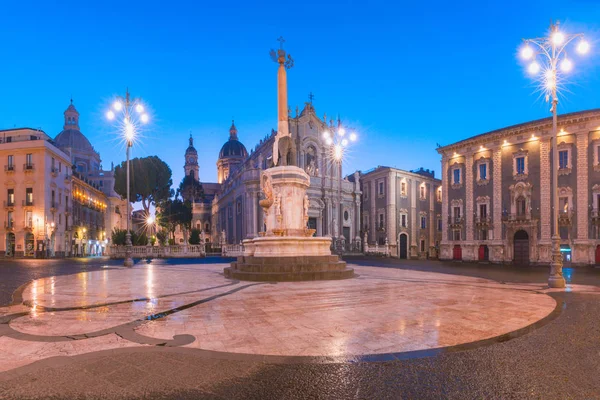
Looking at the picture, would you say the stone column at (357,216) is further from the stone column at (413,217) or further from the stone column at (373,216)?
the stone column at (413,217)

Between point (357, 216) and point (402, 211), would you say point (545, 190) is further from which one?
point (357, 216)

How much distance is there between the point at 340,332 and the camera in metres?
6.04

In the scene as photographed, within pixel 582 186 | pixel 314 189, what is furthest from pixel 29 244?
pixel 582 186

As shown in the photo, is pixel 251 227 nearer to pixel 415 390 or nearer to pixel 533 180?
pixel 533 180

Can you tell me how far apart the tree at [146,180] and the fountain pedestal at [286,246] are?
124 ft

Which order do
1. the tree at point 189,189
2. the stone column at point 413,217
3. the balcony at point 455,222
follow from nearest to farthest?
the balcony at point 455,222 → the stone column at point 413,217 → the tree at point 189,189

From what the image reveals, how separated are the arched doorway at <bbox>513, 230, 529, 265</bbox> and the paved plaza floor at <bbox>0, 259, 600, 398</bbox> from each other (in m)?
30.8

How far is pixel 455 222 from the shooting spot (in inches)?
1661

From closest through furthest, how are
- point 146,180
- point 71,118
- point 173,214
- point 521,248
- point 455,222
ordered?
1. point 521,248
2. point 455,222
3. point 146,180
4. point 173,214
5. point 71,118

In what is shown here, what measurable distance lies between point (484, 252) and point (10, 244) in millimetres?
53072

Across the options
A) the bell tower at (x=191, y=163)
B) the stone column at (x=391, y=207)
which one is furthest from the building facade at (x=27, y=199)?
the bell tower at (x=191, y=163)

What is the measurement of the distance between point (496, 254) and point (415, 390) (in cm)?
3885

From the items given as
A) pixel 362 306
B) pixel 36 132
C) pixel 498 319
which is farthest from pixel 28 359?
pixel 36 132

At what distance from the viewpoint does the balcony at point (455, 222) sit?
136 feet
